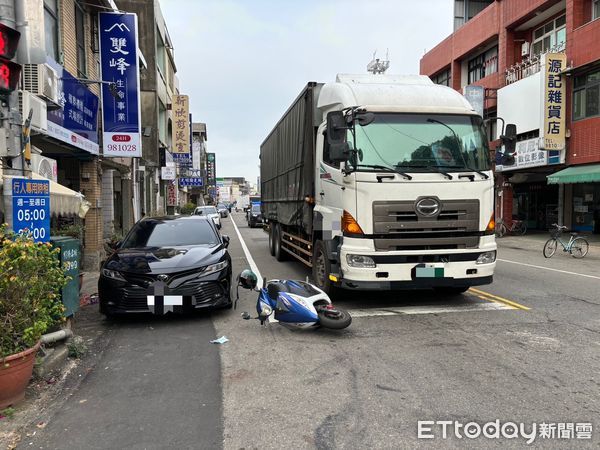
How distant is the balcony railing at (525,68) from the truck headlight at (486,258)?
744 inches

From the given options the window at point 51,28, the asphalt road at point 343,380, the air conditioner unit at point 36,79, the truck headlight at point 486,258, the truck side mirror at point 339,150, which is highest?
the window at point 51,28

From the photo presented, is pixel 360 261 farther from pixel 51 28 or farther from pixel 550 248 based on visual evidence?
pixel 550 248

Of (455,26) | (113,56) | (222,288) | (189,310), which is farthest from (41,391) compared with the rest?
(455,26)

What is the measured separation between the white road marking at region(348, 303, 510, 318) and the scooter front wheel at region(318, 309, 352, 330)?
956mm

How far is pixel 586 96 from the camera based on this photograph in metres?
19.5

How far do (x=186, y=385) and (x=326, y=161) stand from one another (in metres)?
4.36

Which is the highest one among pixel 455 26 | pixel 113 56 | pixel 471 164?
pixel 455 26

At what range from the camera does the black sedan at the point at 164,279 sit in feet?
20.4

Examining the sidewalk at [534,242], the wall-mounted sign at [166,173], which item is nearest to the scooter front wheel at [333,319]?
the sidewalk at [534,242]

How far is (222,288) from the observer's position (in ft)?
21.9

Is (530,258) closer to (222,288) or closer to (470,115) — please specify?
(470,115)

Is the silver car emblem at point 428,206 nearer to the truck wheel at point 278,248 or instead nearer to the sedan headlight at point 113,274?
the sedan headlight at point 113,274

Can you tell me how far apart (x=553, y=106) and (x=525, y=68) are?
4.65 meters

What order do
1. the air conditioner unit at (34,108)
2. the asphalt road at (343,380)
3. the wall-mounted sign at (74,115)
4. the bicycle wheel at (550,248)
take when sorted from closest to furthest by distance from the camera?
the asphalt road at (343,380)
the air conditioner unit at (34,108)
the wall-mounted sign at (74,115)
the bicycle wheel at (550,248)
